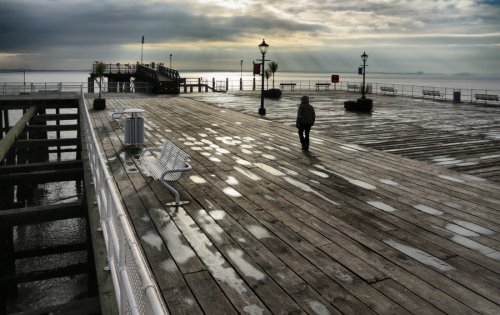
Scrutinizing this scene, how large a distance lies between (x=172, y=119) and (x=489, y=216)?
528 inches

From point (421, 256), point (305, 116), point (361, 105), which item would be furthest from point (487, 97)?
point (421, 256)

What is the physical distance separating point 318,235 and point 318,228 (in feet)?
0.82

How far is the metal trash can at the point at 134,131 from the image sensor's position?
37.2 feet

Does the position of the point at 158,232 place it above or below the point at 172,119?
below

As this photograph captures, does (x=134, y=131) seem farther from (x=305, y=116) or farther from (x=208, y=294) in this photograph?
(x=208, y=294)

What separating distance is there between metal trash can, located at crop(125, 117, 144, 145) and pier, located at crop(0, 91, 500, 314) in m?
0.33

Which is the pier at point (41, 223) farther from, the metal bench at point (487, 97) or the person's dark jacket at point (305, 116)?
the metal bench at point (487, 97)

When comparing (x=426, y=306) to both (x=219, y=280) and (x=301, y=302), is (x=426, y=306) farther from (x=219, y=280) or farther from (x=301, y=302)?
(x=219, y=280)

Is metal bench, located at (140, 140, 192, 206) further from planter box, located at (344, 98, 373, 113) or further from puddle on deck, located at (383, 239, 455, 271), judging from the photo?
planter box, located at (344, 98, 373, 113)

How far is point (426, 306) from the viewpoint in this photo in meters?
3.87

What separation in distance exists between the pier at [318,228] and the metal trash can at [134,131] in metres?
0.33

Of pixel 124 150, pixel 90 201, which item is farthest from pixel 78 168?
pixel 90 201

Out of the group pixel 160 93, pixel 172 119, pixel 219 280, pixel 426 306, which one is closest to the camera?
pixel 426 306

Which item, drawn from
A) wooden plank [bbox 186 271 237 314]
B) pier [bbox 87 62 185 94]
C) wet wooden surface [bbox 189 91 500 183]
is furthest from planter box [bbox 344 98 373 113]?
wooden plank [bbox 186 271 237 314]
